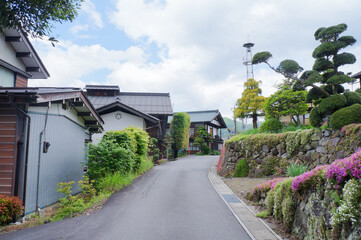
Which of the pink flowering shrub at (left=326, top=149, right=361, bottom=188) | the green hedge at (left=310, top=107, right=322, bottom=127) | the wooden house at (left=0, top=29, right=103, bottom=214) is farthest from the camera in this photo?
the green hedge at (left=310, top=107, right=322, bottom=127)

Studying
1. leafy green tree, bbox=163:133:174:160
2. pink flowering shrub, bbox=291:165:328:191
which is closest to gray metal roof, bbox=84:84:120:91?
leafy green tree, bbox=163:133:174:160

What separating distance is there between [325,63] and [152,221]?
10.2 m

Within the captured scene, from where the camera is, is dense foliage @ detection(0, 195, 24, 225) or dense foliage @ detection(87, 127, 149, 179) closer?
dense foliage @ detection(0, 195, 24, 225)

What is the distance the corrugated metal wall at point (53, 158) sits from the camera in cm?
735

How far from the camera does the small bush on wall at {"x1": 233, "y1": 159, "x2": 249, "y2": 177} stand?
534 inches

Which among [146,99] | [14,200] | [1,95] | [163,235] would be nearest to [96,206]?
[14,200]

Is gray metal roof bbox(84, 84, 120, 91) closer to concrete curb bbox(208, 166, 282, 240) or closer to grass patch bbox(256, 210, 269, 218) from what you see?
concrete curb bbox(208, 166, 282, 240)

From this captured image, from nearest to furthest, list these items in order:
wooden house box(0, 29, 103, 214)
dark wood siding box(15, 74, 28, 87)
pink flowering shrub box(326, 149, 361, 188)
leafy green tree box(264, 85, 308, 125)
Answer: pink flowering shrub box(326, 149, 361, 188) → wooden house box(0, 29, 103, 214) → dark wood siding box(15, 74, 28, 87) → leafy green tree box(264, 85, 308, 125)

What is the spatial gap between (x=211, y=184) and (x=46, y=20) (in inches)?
383

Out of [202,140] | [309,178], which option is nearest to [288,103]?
[309,178]

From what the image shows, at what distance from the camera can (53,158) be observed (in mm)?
8680

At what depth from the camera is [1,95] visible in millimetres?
6707

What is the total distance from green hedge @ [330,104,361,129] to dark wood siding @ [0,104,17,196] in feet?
36.3

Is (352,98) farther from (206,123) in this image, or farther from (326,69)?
(206,123)
